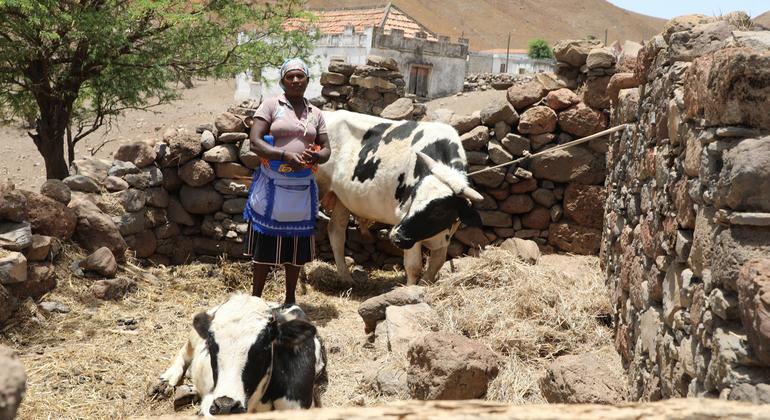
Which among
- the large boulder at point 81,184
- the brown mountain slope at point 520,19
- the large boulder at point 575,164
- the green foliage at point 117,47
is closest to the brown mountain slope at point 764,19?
the large boulder at point 575,164

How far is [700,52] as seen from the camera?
3.79 metres

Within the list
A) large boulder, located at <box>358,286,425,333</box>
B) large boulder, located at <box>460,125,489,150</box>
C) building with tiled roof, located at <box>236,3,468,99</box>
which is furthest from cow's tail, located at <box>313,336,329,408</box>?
building with tiled roof, located at <box>236,3,468,99</box>

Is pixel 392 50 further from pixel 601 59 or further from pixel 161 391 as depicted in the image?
pixel 161 391

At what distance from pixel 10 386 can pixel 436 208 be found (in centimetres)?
498

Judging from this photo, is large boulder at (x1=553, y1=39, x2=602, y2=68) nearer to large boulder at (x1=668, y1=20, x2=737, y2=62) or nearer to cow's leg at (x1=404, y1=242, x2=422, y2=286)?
cow's leg at (x1=404, y1=242, x2=422, y2=286)

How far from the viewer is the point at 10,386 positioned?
1346 mm

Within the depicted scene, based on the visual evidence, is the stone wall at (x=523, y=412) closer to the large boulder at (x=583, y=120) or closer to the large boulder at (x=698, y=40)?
the large boulder at (x=698, y=40)

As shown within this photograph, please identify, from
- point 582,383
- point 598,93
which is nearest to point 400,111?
point 598,93

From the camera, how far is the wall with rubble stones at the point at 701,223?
2.44 meters

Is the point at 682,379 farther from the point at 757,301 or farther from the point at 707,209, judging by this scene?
the point at 757,301

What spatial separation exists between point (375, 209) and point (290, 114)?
167 cm

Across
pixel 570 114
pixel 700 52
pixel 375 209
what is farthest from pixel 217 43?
pixel 700 52

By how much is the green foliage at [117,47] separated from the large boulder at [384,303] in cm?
389

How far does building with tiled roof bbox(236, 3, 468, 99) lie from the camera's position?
816 inches
